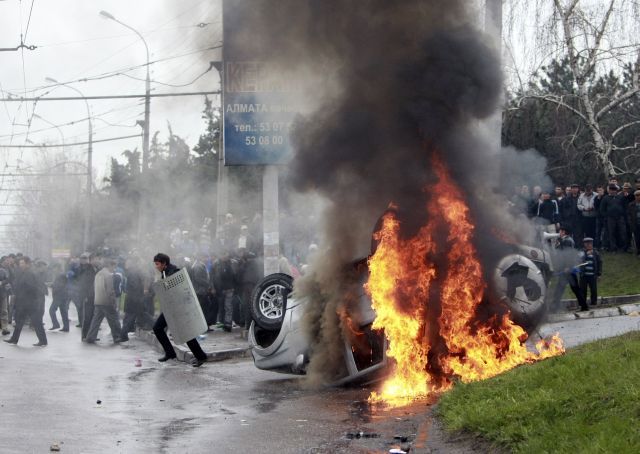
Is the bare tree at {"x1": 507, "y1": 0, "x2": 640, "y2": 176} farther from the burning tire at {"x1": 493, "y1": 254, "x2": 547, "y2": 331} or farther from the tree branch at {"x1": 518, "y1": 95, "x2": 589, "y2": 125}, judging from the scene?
the burning tire at {"x1": 493, "y1": 254, "x2": 547, "y2": 331}

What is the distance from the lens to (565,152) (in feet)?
81.8

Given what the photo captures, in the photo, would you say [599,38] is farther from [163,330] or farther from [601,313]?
[163,330]

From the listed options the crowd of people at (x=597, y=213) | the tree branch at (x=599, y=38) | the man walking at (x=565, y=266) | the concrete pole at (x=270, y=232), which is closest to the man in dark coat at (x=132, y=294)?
the concrete pole at (x=270, y=232)

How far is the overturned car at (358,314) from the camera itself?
9.79m

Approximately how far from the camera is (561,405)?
21.5 feet

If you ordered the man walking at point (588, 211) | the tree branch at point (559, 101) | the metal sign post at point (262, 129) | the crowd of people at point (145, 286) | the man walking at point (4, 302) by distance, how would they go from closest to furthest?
the metal sign post at point (262, 129) < the crowd of people at point (145, 286) < the man walking at point (588, 211) < the man walking at point (4, 302) < the tree branch at point (559, 101)

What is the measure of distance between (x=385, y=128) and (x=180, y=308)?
188 inches

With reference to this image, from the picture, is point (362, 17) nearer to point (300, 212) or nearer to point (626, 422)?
point (626, 422)

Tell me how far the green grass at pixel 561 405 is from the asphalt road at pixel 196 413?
0.85 ft

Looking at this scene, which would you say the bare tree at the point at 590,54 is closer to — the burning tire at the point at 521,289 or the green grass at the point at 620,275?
the green grass at the point at 620,275

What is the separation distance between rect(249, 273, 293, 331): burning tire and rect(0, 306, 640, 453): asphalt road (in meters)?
0.78

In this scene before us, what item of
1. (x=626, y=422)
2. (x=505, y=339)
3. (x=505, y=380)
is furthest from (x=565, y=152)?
(x=626, y=422)

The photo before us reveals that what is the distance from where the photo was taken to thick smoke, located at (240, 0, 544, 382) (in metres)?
10.3

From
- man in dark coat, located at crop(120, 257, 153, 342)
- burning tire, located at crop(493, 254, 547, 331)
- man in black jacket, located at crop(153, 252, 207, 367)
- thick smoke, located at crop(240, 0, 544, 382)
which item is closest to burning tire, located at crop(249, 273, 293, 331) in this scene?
thick smoke, located at crop(240, 0, 544, 382)
